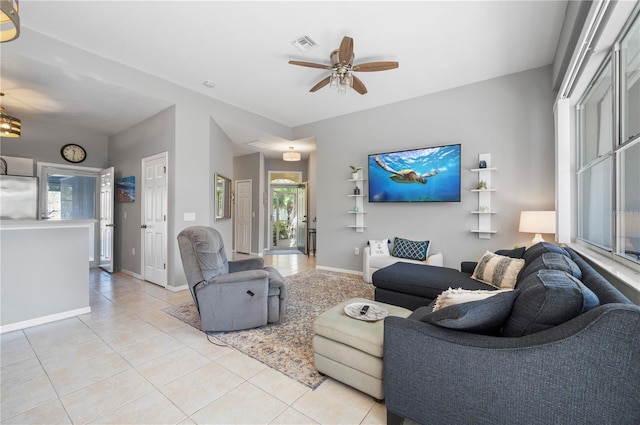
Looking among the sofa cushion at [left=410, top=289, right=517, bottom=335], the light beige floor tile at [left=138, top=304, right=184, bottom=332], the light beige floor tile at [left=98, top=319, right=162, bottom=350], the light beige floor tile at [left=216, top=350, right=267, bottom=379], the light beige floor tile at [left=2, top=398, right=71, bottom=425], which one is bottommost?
the light beige floor tile at [left=2, top=398, right=71, bottom=425]

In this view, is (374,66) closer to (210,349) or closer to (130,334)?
(210,349)

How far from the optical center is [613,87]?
1.99 meters

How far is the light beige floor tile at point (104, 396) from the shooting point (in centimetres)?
158

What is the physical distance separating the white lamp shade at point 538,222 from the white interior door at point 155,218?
4.97 metres

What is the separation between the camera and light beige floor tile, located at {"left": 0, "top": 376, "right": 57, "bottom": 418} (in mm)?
1602

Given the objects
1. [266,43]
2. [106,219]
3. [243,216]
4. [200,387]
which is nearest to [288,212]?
[243,216]

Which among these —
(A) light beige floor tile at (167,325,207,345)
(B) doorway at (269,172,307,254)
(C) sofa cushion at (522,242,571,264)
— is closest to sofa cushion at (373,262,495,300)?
(C) sofa cushion at (522,242,571,264)

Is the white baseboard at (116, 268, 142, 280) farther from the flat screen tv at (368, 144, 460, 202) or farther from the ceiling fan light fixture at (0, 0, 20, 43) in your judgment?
the flat screen tv at (368, 144, 460, 202)

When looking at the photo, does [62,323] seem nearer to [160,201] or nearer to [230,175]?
[160,201]

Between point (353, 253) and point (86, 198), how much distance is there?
18.7 ft

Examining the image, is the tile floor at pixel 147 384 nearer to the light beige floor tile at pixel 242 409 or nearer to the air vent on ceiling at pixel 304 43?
the light beige floor tile at pixel 242 409

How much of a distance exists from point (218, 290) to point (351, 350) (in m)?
1.41

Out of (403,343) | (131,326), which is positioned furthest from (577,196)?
(131,326)

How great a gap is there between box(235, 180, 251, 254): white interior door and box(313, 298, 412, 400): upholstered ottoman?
6101 millimetres
